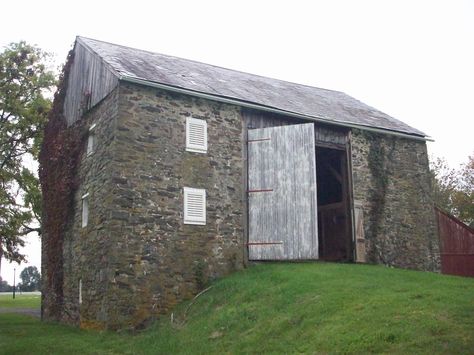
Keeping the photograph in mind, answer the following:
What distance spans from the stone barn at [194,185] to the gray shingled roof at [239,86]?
0.12 metres

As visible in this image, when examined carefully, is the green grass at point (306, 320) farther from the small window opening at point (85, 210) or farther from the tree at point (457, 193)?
the tree at point (457, 193)

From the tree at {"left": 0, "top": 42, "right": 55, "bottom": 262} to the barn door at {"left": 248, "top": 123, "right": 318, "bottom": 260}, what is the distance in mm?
12798

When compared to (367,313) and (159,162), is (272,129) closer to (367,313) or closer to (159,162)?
(159,162)

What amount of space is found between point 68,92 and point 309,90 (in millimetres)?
10708

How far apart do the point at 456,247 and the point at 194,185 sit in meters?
12.4

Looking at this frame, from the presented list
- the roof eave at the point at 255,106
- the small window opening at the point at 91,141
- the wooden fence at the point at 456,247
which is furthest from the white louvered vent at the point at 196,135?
the wooden fence at the point at 456,247

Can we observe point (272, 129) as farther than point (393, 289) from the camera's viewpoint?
Yes

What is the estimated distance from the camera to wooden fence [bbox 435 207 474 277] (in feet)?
73.7

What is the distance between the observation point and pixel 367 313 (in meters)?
10.5

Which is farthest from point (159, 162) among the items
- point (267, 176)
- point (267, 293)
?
point (267, 293)

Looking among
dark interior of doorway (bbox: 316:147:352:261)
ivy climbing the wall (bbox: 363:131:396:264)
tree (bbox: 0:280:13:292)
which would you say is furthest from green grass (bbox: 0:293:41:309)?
tree (bbox: 0:280:13:292)

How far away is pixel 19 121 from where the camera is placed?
26.1m

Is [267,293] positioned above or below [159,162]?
below

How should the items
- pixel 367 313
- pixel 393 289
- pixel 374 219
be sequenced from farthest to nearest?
pixel 374 219
pixel 393 289
pixel 367 313
